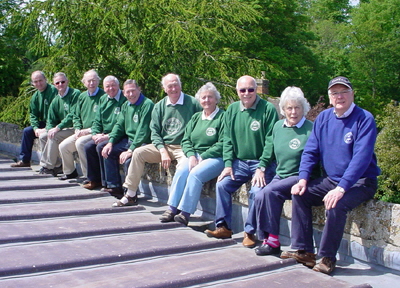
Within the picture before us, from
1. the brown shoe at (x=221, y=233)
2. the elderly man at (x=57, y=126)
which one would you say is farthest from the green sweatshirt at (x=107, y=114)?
the brown shoe at (x=221, y=233)

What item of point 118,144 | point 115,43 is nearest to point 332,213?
point 118,144

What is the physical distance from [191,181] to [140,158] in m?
1.12

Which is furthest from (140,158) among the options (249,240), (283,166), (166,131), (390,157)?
(390,157)

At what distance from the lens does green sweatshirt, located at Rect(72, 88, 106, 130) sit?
7.70m

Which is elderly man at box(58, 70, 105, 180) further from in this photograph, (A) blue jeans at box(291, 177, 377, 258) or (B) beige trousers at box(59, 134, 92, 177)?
(A) blue jeans at box(291, 177, 377, 258)

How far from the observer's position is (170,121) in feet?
21.2

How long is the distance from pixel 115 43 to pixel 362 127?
8027 mm

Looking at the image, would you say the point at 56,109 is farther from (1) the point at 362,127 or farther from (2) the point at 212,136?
(1) the point at 362,127

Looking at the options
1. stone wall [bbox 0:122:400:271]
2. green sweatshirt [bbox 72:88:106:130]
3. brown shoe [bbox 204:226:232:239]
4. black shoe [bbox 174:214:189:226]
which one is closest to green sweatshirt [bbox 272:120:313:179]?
stone wall [bbox 0:122:400:271]

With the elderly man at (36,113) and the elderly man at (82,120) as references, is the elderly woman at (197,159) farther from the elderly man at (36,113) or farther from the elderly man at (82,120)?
the elderly man at (36,113)

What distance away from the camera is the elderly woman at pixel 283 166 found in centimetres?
472

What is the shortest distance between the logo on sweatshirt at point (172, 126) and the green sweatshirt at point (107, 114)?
3.35ft

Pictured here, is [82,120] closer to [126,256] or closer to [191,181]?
[191,181]

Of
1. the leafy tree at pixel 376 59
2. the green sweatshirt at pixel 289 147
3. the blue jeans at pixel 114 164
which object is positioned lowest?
the blue jeans at pixel 114 164
